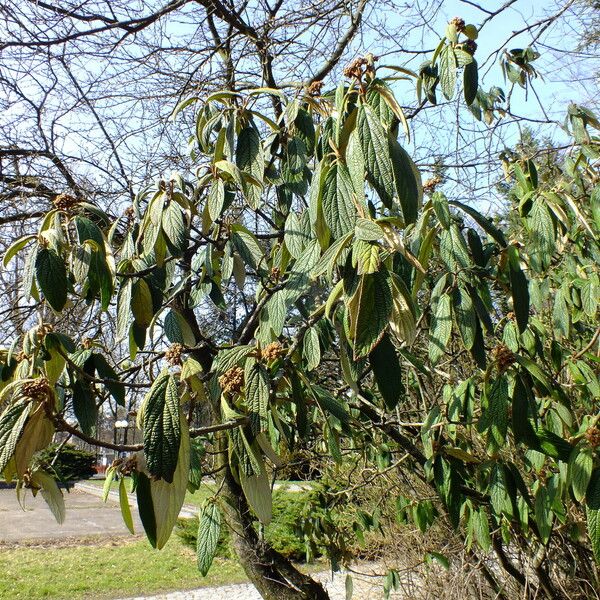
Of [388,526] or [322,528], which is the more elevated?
[322,528]

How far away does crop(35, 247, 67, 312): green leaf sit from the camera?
108 cm

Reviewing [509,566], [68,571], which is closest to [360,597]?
[509,566]

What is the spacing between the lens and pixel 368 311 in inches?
30.3

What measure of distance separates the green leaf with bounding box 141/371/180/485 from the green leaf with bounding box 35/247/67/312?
1.22ft

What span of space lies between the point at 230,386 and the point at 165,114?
3587 mm

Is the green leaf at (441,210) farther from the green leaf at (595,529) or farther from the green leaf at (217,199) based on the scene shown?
the green leaf at (595,529)

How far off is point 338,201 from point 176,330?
892mm

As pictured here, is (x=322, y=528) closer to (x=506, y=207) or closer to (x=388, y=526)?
(x=388, y=526)

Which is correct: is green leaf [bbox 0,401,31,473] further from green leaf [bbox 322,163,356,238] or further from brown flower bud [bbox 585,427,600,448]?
brown flower bud [bbox 585,427,600,448]

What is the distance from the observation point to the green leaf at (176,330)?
5.43 feet

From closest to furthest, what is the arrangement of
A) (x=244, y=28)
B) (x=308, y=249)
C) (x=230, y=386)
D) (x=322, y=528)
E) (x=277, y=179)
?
1. (x=230, y=386)
2. (x=308, y=249)
3. (x=277, y=179)
4. (x=322, y=528)
5. (x=244, y=28)

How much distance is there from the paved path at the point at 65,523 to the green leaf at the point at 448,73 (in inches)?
368

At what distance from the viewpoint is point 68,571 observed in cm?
736

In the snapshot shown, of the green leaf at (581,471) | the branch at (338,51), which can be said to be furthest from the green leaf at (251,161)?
the branch at (338,51)
